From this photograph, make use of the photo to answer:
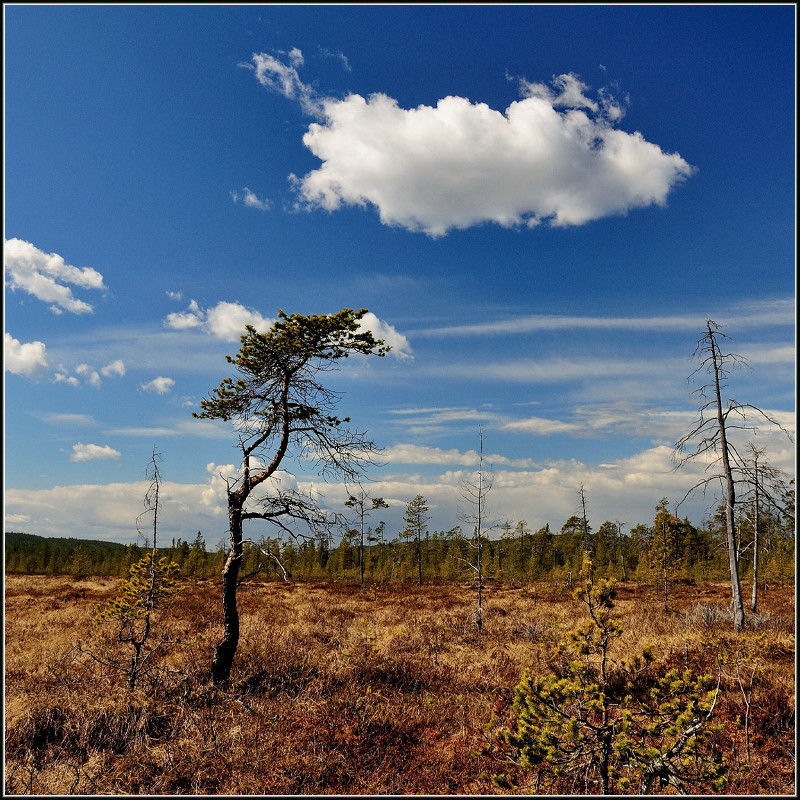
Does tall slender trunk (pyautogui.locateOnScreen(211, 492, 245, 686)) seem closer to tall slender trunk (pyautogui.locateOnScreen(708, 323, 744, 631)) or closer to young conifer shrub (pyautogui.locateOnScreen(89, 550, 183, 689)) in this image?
young conifer shrub (pyautogui.locateOnScreen(89, 550, 183, 689))

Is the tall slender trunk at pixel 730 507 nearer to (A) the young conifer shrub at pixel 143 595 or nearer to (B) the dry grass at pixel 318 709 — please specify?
(B) the dry grass at pixel 318 709

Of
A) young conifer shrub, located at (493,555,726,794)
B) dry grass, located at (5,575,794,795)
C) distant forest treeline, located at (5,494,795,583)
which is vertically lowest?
distant forest treeline, located at (5,494,795,583)

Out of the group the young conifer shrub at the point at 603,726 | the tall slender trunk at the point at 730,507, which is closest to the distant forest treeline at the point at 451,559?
the tall slender trunk at the point at 730,507

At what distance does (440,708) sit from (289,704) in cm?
306

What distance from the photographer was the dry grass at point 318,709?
277 inches

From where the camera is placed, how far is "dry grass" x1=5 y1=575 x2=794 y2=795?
7.04 metres

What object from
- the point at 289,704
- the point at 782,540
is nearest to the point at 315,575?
the point at 782,540

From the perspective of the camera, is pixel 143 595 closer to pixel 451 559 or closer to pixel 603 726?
pixel 603 726

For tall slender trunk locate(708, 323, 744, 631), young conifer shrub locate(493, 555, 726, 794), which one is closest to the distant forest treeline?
tall slender trunk locate(708, 323, 744, 631)

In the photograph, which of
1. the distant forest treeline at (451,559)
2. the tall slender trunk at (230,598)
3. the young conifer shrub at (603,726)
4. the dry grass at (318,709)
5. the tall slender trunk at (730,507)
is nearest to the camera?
the young conifer shrub at (603,726)

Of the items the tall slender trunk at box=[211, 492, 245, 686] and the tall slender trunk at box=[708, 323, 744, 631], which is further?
the tall slender trunk at box=[708, 323, 744, 631]

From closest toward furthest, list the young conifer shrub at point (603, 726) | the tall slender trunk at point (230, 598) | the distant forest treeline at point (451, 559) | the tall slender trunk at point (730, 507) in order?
the young conifer shrub at point (603, 726) < the tall slender trunk at point (230, 598) < the tall slender trunk at point (730, 507) < the distant forest treeline at point (451, 559)

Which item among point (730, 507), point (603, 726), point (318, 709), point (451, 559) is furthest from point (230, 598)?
point (451, 559)

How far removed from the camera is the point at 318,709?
30.3 feet
